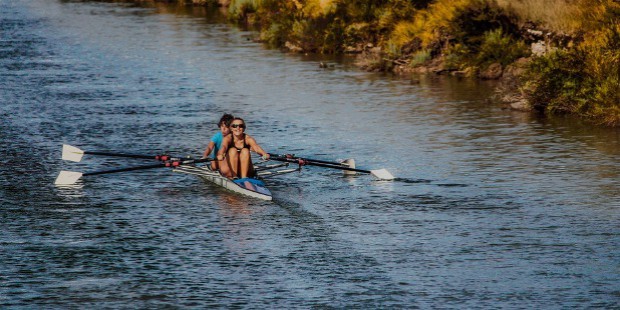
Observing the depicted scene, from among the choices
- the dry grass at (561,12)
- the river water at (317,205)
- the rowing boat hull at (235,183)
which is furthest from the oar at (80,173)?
the dry grass at (561,12)

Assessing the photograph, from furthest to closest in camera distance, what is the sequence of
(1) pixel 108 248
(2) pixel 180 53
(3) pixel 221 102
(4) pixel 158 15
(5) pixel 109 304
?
(4) pixel 158 15, (2) pixel 180 53, (3) pixel 221 102, (1) pixel 108 248, (5) pixel 109 304

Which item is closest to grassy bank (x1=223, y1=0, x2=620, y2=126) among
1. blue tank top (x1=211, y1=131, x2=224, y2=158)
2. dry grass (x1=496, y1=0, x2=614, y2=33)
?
dry grass (x1=496, y1=0, x2=614, y2=33)

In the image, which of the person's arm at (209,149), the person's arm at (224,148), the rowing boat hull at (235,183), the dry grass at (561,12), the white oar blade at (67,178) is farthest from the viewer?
the dry grass at (561,12)

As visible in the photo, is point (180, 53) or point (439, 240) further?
point (180, 53)

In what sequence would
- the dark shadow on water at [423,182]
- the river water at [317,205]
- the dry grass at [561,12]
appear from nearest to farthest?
the river water at [317,205], the dark shadow on water at [423,182], the dry grass at [561,12]

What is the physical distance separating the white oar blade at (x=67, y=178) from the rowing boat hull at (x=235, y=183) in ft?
5.86

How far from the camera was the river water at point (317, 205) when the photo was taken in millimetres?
15789

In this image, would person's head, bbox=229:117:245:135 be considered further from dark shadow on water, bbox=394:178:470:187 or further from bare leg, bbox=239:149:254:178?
dark shadow on water, bbox=394:178:470:187

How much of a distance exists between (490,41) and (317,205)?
668 inches

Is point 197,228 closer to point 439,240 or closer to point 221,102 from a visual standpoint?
point 439,240

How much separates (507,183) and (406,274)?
6561 mm

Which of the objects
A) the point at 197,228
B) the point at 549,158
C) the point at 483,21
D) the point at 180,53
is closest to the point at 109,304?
the point at 197,228

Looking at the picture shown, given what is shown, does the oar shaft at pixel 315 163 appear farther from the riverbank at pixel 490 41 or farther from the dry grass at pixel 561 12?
the dry grass at pixel 561 12

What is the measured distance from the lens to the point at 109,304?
1515cm
